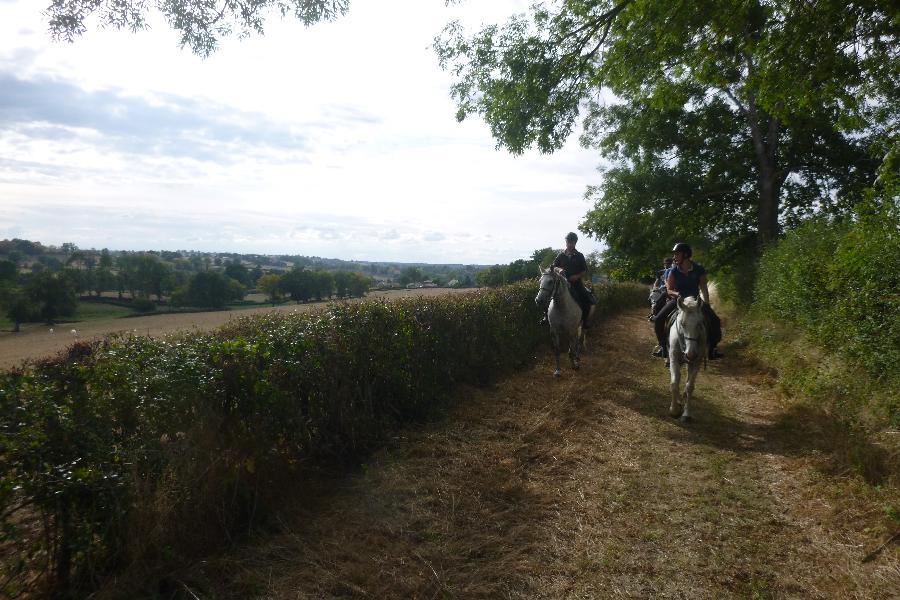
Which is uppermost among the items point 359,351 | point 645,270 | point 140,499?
point 645,270

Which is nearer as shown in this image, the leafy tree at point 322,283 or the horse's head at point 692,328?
the horse's head at point 692,328

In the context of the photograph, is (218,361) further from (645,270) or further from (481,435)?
(645,270)

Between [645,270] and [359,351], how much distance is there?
16497mm

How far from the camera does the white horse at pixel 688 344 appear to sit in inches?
287

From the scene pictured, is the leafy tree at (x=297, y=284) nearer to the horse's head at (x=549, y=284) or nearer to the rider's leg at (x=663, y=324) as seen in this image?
the horse's head at (x=549, y=284)

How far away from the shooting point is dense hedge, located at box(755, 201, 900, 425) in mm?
5355

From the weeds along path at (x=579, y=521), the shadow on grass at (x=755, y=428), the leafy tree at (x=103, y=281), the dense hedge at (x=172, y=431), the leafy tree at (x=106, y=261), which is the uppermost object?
the leafy tree at (x=106, y=261)

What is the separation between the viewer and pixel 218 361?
441 cm

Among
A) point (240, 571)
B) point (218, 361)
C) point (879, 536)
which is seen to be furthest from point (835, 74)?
point (240, 571)

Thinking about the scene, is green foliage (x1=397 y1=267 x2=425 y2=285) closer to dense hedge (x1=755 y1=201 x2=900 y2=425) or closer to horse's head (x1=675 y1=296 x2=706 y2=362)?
horse's head (x1=675 y1=296 x2=706 y2=362)

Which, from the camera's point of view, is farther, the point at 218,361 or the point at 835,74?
the point at 835,74

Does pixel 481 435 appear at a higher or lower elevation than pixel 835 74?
lower

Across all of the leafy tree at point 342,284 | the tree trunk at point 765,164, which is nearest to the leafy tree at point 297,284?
the leafy tree at point 342,284

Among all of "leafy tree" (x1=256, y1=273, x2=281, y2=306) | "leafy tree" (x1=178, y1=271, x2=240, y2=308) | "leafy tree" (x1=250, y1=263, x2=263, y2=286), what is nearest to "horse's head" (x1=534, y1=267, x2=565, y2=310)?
"leafy tree" (x1=256, y1=273, x2=281, y2=306)
